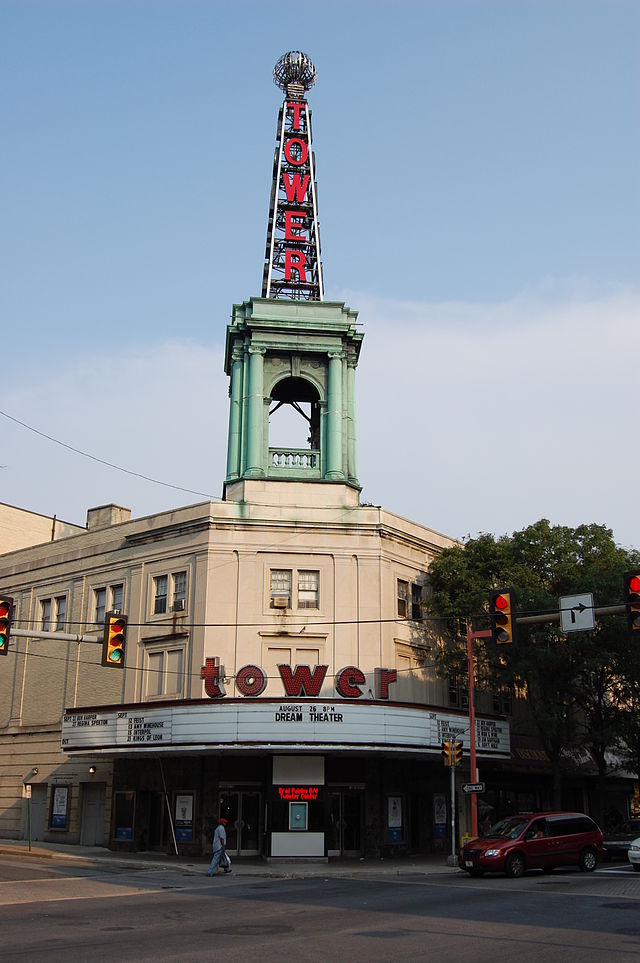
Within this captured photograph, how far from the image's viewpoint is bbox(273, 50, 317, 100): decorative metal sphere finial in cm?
5109

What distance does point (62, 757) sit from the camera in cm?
4319

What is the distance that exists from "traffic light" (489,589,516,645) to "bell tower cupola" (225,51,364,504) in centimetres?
1930

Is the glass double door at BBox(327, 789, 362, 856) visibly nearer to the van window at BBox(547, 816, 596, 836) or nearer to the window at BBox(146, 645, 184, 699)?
the window at BBox(146, 645, 184, 699)

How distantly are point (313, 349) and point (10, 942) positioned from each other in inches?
1256

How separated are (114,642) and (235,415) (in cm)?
2127

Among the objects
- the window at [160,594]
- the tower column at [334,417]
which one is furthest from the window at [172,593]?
the tower column at [334,417]

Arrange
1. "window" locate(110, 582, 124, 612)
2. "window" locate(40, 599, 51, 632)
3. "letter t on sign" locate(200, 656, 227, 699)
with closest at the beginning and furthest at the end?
"letter t on sign" locate(200, 656, 227, 699) → "window" locate(110, 582, 124, 612) → "window" locate(40, 599, 51, 632)

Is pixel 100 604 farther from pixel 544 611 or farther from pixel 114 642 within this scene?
pixel 114 642

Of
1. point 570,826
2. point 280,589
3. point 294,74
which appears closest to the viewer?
point 570,826

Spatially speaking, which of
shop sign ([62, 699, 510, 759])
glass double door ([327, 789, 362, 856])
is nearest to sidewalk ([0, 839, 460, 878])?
glass double door ([327, 789, 362, 856])

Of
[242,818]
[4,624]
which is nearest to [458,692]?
[242,818]

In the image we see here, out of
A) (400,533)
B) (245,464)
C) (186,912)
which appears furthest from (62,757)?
(186,912)

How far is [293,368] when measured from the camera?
44219mm

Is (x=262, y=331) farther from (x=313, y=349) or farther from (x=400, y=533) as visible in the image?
(x=400, y=533)
